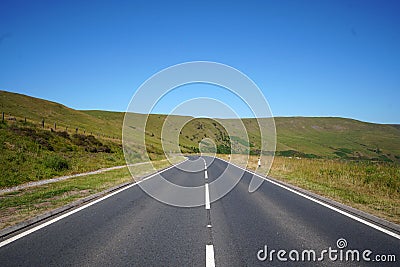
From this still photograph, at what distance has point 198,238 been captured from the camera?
5.75 m

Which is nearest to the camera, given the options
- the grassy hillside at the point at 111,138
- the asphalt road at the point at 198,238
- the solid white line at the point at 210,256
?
the solid white line at the point at 210,256

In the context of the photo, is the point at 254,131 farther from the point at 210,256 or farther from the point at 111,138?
the point at 210,256

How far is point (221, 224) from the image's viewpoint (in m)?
6.83

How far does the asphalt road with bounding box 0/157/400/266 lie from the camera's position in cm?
460

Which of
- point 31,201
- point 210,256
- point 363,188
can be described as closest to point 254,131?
point 363,188

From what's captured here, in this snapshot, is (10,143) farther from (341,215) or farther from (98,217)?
(341,215)

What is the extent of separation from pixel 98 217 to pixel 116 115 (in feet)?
463

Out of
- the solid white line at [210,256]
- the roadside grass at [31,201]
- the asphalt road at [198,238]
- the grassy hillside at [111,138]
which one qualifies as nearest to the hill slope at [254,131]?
the grassy hillside at [111,138]

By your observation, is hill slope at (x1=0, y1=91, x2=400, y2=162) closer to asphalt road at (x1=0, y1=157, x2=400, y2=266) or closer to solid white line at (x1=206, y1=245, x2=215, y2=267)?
asphalt road at (x1=0, y1=157, x2=400, y2=266)

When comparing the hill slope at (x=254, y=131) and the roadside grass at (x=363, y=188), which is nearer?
the roadside grass at (x=363, y=188)

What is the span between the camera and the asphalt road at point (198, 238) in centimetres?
460

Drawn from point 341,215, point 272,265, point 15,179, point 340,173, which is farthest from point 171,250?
point 340,173

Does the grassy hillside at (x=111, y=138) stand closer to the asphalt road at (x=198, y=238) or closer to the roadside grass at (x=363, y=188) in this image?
the roadside grass at (x=363, y=188)

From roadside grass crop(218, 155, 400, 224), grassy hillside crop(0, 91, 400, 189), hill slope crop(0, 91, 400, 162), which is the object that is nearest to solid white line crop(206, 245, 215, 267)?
roadside grass crop(218, 155, 400, 224)
